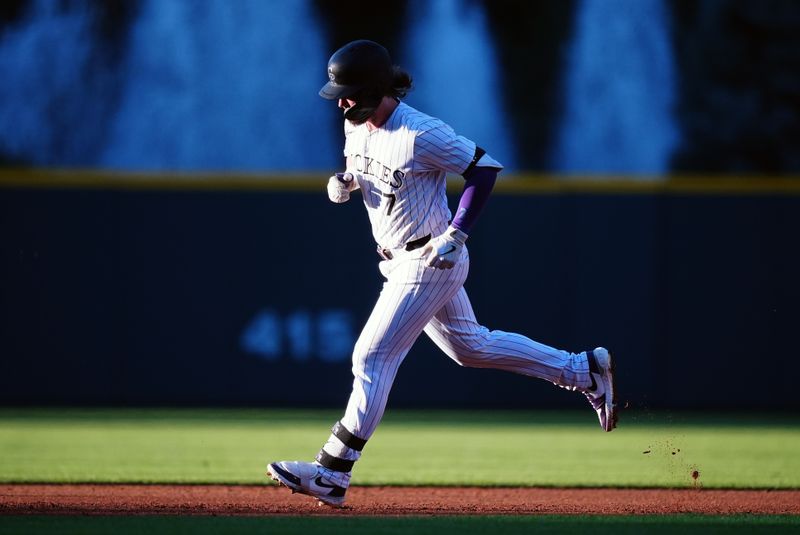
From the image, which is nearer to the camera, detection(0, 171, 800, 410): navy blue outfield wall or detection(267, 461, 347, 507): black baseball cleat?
detection(267, 461, 347, 507): black baseball cleat

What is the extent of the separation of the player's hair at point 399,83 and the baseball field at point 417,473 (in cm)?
150

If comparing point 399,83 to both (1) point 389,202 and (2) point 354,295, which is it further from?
(2) point 354,295

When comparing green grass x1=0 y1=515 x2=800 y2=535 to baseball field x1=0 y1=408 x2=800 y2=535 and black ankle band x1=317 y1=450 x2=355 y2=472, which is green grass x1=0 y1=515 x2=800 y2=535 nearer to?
baseball field x1=0 y1=408 x2=800 y2=535

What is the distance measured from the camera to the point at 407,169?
445 cm

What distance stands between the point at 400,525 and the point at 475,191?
121 cm

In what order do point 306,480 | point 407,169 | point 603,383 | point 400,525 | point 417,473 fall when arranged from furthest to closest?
point 417,473
point 603,383
point 407,169
point 306,480
point 400,525

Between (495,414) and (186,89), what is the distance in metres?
7.60

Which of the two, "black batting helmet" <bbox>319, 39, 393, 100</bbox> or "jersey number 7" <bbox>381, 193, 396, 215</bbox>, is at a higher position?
"black batting helmet" <bbox>319, 39, 393, 100</bbox>

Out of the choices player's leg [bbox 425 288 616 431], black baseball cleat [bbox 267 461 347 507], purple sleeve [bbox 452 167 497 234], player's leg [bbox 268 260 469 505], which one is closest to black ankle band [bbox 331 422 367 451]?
player's leg [bbox 268 260 469 505]

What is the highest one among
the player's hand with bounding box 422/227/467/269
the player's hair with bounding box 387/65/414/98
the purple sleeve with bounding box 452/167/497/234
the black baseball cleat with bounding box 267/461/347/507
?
the player's hair with bounding box 387/65/414/98

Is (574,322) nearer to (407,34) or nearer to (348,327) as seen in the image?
(348,327)

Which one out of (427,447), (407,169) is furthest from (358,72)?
(427,447)

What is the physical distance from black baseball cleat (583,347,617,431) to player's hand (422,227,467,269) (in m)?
0.83

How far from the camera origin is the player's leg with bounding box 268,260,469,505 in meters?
4.36
